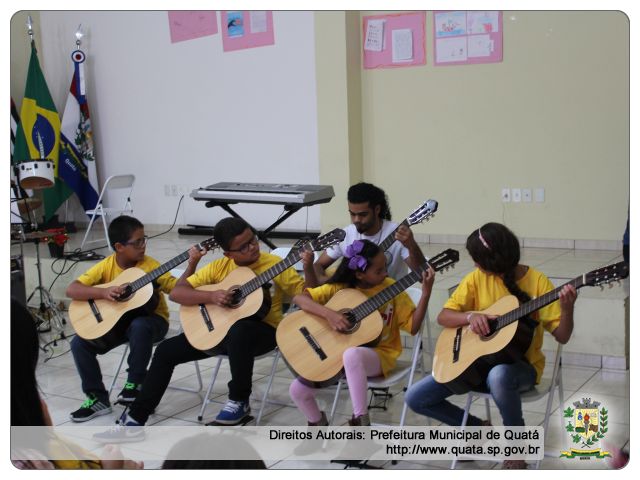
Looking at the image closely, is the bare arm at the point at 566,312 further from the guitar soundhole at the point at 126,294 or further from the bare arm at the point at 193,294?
the guitar soundhole at the point at 126,294

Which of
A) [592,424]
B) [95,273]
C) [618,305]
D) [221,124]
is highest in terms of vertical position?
[221,124]

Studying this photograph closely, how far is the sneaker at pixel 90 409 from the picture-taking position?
382cm

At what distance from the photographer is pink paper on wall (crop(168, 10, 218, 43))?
7.28 meters

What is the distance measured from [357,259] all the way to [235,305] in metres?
0.68

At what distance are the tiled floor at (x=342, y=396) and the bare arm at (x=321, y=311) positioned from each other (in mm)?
556

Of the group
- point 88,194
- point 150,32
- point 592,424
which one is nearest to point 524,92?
point 592,424

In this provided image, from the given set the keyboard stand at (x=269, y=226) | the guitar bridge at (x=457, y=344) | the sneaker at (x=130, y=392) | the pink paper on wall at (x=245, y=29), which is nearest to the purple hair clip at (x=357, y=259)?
the guitar bridge at (x=457, y=344)

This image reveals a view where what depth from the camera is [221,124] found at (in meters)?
7.42

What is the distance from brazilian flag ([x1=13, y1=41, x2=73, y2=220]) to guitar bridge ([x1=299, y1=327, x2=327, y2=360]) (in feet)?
17.7

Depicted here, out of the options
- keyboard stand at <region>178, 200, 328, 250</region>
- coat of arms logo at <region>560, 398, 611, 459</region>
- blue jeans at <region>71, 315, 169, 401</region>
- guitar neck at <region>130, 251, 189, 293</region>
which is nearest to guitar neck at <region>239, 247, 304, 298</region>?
guitar neck at <region>130, 251, 189, 293</region>

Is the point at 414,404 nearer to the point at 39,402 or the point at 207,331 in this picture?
the point at 207,331

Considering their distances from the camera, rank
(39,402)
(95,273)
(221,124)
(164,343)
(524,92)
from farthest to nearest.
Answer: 1. (221,124)
2. (524,92)
3. (95,273)
4. (164,343)
5. (39,402)

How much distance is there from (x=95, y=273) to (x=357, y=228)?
1.34m

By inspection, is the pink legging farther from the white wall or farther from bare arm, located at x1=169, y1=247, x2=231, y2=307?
the white wall
